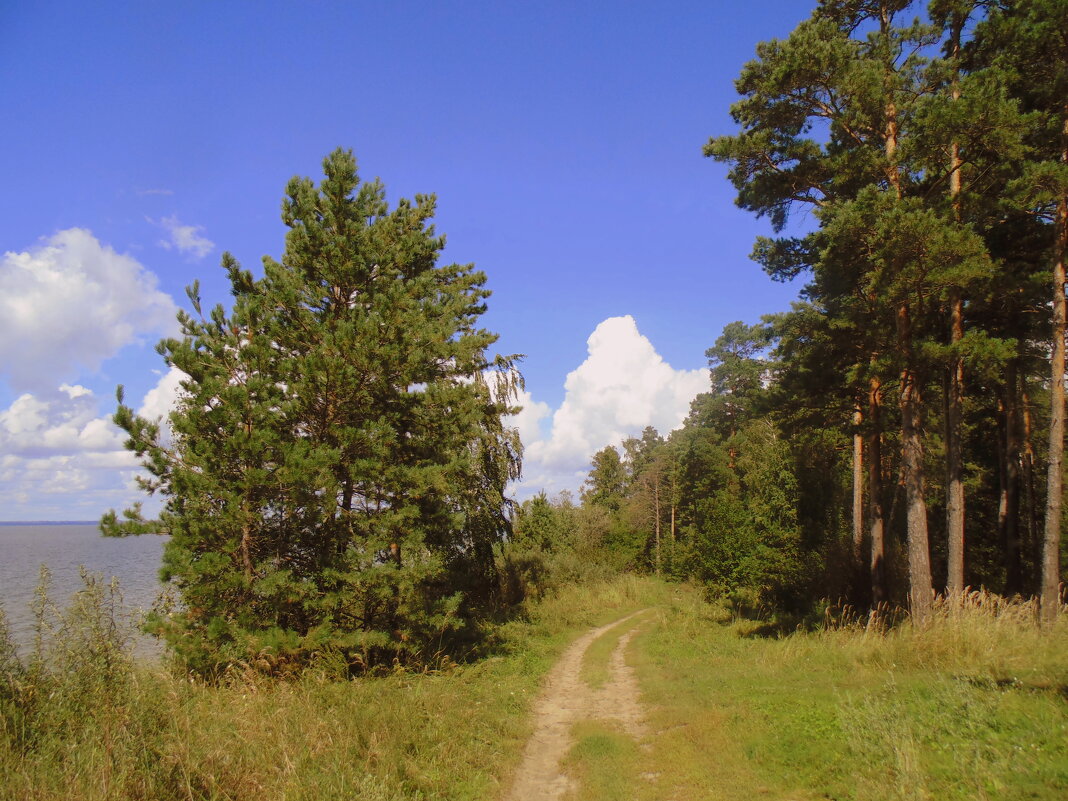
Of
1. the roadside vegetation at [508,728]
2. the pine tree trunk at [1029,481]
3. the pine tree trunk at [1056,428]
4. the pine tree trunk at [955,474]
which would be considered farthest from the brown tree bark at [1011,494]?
the roadside vegetation at [508,728]

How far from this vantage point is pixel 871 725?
5.93 metres

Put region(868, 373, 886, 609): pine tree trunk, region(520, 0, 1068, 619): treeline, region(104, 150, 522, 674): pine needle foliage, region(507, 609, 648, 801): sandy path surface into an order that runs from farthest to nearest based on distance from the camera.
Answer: region(868, 373, 886, 609): pine tree trunk
region(520, 0, 1068, 619): treeline
region(104, 150, 522, 674): pine needle foliage
region(507, 609, 648, 801): sandy path surface

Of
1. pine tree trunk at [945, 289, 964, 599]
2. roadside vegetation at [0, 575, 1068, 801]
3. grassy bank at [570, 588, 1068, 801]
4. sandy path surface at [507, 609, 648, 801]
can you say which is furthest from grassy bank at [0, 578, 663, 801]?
pine tree trunk at [945, 289, 964, 599]

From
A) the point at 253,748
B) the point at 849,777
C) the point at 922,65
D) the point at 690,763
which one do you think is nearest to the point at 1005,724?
the point at 849,777

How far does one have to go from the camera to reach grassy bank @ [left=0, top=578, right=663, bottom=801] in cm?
440

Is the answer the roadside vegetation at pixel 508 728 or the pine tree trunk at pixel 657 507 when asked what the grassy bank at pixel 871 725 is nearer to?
the roadside vegetation at pixel 508 728

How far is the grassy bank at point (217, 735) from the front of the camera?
4.40 m

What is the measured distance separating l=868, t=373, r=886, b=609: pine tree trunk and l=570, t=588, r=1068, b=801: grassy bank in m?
3.95

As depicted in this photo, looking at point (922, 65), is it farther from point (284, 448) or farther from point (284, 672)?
point (284, 672)

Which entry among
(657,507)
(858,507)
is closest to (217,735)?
(858,507)

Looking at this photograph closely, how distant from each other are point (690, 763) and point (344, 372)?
23.5 feet

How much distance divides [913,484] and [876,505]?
3.85 meters

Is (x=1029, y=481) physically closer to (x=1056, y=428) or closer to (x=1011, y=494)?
(x=1011, y=494)

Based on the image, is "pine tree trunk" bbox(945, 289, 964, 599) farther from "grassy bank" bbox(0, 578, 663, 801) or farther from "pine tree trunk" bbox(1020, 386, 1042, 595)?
"grassy bank" bbox(0, 578, 663, 801)
